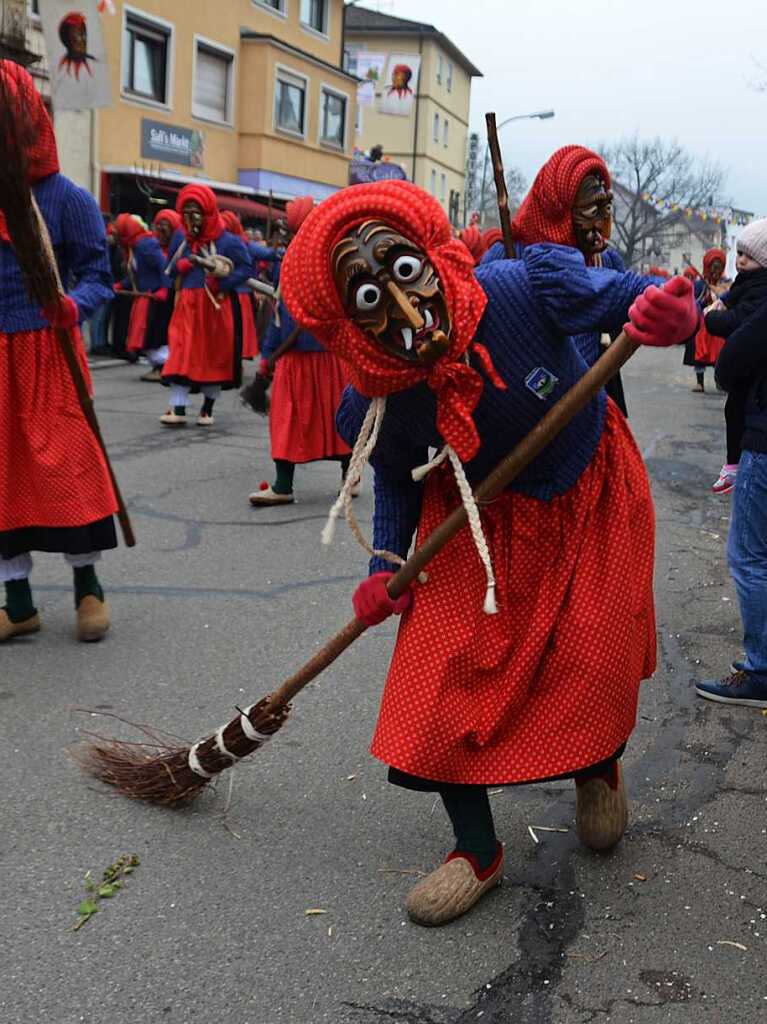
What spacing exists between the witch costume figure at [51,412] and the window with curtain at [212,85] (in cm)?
2164

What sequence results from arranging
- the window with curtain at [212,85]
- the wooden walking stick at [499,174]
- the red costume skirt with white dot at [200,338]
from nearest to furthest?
the wooden walking stick at [499,174]
the red costume skirt with white dot at [200,338]
the window with curtain at [212,85]

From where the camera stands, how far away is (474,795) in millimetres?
2756

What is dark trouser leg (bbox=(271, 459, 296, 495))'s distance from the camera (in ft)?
23.5

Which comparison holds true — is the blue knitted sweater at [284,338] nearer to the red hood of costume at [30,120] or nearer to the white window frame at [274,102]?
the red hood of costume at [30,120]

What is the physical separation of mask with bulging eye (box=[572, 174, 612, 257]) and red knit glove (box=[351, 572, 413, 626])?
1.74m

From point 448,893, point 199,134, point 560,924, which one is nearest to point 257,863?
point 448,893

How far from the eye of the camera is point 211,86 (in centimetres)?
2533

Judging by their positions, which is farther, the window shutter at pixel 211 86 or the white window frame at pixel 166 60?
the window shutter at pixel 211 86

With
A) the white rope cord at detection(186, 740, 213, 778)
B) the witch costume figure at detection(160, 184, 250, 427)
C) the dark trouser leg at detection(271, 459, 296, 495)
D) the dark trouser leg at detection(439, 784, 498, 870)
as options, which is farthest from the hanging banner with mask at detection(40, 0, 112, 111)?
the dark trouser leg at detection(439, 784, 498, 870)

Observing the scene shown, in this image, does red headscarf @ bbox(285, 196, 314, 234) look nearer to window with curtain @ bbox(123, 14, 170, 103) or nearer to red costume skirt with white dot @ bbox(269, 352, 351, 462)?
red costume skirt with white dot @ bbox(269, 352, 351, 462)

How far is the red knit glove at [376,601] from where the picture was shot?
271cm

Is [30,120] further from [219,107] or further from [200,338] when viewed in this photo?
[219,107]

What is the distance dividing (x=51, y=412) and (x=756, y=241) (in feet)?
8.32

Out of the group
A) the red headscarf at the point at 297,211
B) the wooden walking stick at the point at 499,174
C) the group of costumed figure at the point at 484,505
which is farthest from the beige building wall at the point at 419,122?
the group of costumed figure at the point at 484,505
